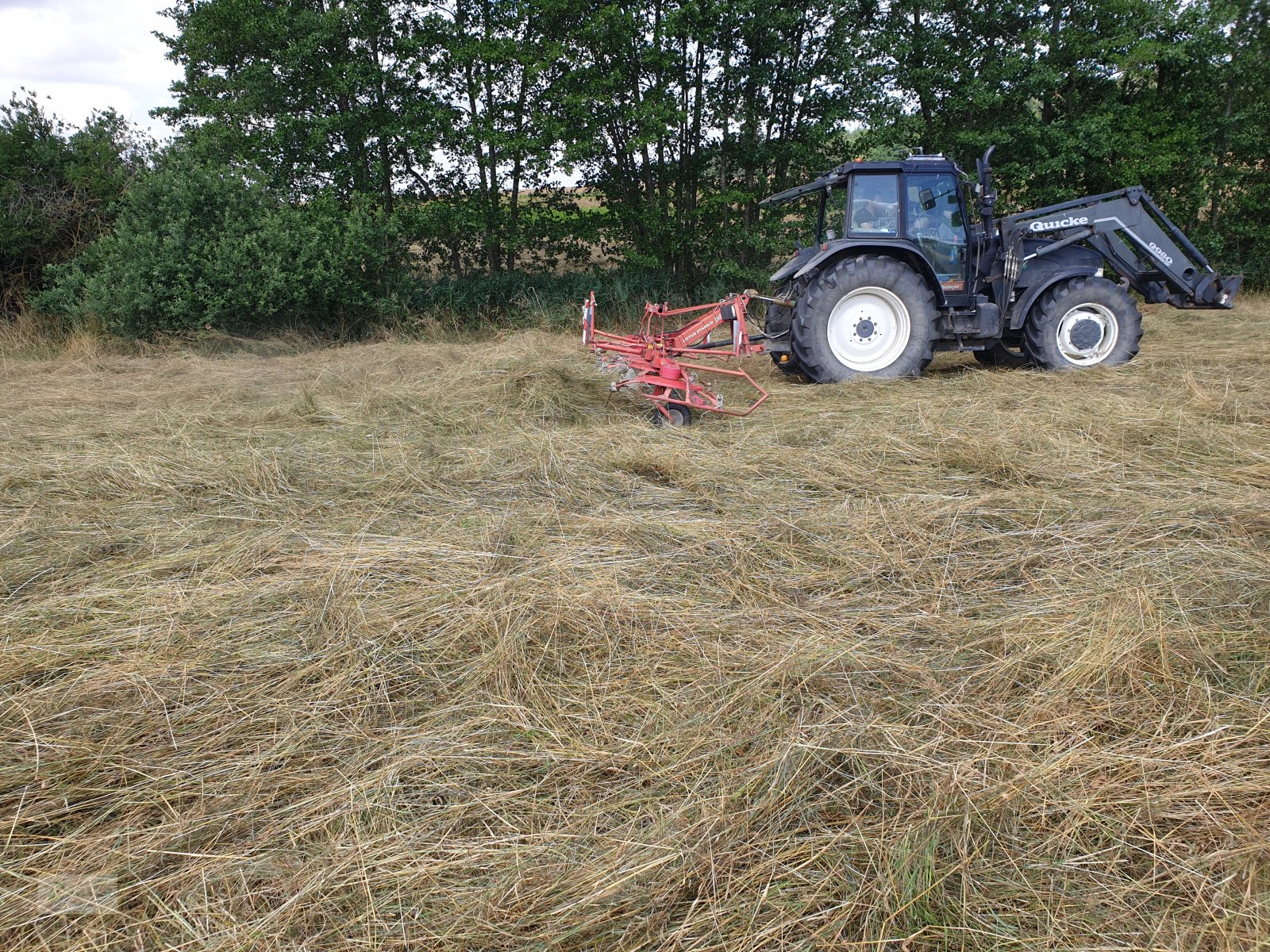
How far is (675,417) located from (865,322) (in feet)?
7.52

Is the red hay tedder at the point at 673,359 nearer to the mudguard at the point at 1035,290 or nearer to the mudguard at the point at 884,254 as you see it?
the mudguard at the point at 884,254

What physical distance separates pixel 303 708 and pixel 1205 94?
15.2 meters

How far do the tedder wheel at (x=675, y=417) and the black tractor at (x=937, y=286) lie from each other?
1624mm

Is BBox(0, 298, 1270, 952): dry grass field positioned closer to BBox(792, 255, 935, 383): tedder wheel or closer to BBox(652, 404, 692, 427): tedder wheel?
BBox(652, 404, 692, 427): tedder wheel

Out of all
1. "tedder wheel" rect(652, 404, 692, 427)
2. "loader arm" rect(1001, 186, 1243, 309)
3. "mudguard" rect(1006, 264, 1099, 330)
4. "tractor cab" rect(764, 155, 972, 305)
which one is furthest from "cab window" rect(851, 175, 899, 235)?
"tedder wheel" rect(652, 404, 692, 427)

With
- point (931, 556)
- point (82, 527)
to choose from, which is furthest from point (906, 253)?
point (82, 527)

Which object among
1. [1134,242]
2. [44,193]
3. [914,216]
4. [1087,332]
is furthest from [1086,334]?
[44,193]

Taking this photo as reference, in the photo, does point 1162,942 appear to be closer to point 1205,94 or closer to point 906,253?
point 906,253

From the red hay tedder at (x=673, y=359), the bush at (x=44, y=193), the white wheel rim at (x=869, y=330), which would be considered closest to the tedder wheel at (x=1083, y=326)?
the white wheel rim at (x=869, y=330)

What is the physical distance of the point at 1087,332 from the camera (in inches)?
260

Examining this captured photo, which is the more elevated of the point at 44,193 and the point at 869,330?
the point at 44,193

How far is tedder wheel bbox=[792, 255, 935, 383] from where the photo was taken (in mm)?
6367

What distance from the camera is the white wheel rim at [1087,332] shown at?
21.6 feet

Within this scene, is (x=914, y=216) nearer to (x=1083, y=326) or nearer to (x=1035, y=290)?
(x=1035, y=290)
